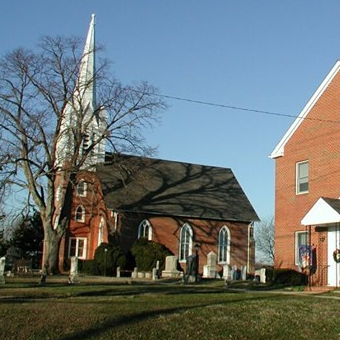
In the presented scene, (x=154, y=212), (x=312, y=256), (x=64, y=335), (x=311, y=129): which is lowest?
(x=64, y=335)

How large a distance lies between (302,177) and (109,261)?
48.7 feet

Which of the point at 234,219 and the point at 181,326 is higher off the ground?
the point at 234,219

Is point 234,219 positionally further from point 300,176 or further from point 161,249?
point 300,176

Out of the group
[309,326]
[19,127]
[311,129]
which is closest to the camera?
[309,326]

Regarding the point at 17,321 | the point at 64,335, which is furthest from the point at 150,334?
the point at 17,321

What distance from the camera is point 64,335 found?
456 inches

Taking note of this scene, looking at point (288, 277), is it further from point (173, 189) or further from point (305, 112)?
point (173, 189)

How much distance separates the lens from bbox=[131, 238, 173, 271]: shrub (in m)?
38.5

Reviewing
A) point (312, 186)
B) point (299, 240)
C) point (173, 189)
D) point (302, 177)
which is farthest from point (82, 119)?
point (299, 240)

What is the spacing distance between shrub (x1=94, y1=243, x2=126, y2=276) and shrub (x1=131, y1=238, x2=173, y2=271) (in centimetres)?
113

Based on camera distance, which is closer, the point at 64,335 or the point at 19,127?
the point at 64,335

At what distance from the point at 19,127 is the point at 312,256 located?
19.6 m

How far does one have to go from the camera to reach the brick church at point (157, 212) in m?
42.9

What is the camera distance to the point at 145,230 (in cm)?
4388
